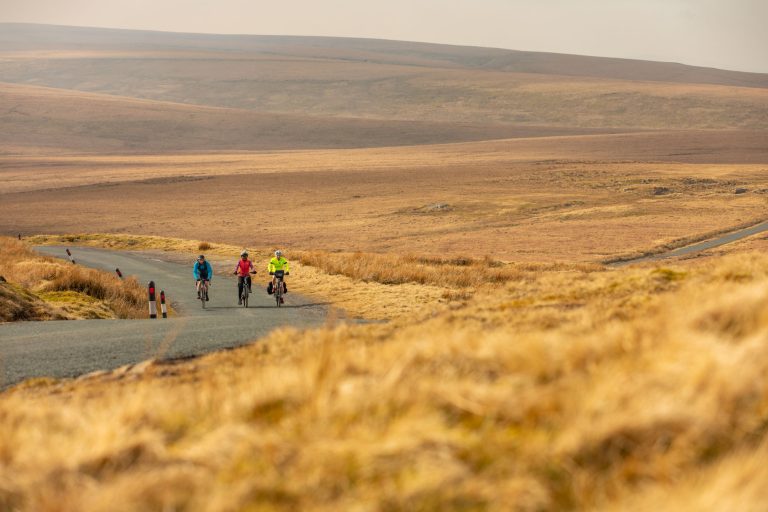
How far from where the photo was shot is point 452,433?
5074 mm

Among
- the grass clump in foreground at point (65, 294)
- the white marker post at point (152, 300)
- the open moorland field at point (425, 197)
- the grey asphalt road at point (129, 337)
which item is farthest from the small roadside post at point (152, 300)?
the open moorland field at point (425, 197)

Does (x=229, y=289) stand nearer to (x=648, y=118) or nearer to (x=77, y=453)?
(x=77, y=453)

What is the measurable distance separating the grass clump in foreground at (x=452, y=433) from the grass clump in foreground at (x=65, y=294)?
16655mm

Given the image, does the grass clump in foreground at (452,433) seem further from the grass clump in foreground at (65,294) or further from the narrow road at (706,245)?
the narrow road at (706,245)

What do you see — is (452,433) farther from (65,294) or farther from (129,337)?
(65,294)

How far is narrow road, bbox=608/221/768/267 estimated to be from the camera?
47.6 metres

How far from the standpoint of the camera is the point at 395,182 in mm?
99438

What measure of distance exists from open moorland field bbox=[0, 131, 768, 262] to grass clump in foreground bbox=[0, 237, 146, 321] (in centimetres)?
2327

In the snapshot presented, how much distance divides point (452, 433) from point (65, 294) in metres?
23.6

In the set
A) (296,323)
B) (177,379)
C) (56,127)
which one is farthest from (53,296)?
(56,127)

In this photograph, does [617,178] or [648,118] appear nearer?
[617,178]

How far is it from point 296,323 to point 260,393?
13652 mm

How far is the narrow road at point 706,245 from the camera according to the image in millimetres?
47584

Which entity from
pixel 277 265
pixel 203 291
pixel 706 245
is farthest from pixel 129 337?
pixel 706 245
